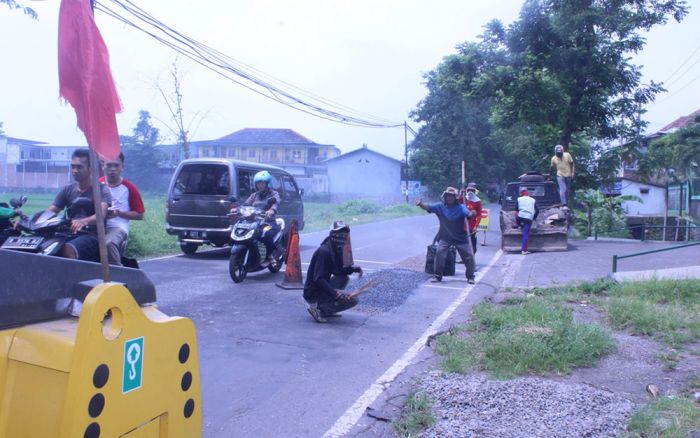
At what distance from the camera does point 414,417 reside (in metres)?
4.02

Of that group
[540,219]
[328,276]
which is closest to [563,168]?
[540,219]

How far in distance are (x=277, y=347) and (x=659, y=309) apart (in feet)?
14.9

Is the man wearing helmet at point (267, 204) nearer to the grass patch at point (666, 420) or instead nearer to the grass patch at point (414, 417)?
the grass patch at point (414, 417)

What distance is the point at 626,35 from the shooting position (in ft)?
56.3

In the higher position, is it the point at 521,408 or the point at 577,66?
the point at 577,66

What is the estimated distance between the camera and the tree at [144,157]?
86.7ft

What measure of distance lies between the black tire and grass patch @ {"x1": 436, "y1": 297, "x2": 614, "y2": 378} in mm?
4020

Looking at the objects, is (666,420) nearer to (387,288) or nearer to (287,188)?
(387,288)

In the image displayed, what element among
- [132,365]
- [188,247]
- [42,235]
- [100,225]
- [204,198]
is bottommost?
[188,247]

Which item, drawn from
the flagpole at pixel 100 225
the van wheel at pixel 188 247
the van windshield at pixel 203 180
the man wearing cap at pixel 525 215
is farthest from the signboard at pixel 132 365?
the man wearing cap at pixel 525 215

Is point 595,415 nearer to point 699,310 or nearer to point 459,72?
point 699,310

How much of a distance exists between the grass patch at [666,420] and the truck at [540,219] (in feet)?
34.0

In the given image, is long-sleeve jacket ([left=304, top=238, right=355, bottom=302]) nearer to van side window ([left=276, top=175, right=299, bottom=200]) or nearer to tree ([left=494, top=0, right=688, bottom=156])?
van side window ([left=276, top=175, right=299, bottom=200])

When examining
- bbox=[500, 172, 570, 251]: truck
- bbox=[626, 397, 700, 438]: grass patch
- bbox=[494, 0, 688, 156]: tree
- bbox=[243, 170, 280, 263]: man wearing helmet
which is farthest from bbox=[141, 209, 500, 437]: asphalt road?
bbox=[494, 0, 688, 156]: tree
